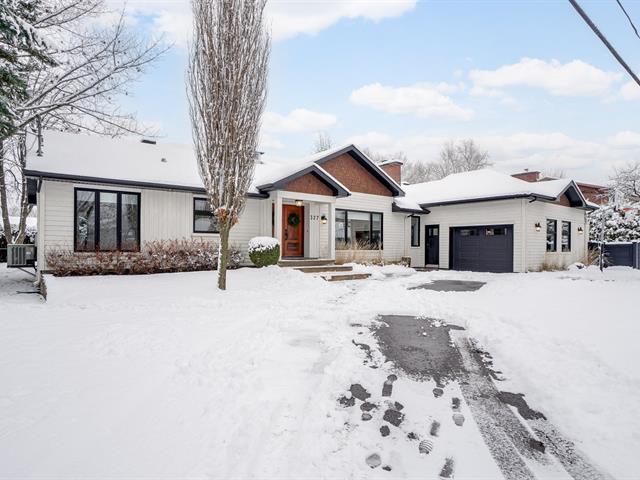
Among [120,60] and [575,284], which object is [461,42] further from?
[120,60]

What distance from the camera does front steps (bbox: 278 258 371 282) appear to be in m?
12.1

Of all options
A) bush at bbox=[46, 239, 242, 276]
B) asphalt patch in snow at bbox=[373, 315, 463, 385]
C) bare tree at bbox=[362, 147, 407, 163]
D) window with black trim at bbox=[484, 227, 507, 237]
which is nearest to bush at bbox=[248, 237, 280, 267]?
bush at bbox=[46, 239, 242, 276]

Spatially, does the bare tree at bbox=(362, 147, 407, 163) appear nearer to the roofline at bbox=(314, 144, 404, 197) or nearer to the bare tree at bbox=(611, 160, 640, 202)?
the roofline at bbox=(314, 144, 404, 197)

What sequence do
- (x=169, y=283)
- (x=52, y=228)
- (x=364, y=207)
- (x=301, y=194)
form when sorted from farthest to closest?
(x=364, y=207), (x=301, y=194), (x=52, y=228), (x=169, y=283)

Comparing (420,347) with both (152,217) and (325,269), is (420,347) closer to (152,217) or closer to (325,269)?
(325,269)

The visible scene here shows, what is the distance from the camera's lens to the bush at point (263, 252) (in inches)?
464

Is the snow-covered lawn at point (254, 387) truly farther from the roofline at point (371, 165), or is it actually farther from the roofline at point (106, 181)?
the roofline at point (371, 165)

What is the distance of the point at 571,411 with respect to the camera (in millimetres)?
3074

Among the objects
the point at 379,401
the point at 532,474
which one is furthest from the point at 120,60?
the point at 532,474

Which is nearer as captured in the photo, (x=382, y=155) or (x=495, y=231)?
(x=495, y=231)

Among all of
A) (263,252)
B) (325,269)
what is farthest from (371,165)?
(263,252)

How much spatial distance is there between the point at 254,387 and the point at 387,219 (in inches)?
575

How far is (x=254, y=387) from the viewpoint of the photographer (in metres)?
3.38

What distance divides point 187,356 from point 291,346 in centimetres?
134
